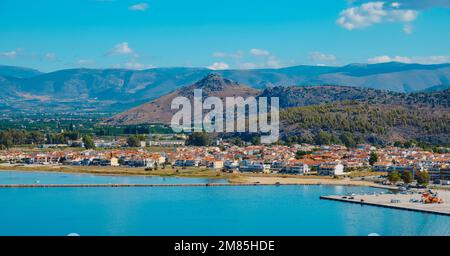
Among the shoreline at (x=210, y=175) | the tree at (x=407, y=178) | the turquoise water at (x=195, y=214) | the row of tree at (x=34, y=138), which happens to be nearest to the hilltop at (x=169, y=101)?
the row of tree at (x=34, y=138)

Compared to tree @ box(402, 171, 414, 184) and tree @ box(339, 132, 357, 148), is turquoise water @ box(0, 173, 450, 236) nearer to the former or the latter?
tree @ box(402, 171, 414, 184)

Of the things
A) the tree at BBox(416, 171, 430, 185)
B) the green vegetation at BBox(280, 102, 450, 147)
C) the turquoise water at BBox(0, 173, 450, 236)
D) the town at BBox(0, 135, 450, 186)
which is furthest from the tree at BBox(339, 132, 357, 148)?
the turquoise water at BBox(0, 173, 450, 236)

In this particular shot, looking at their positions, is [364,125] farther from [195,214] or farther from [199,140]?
[195,214]

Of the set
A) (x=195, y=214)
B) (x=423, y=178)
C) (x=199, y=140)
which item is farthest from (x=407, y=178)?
(x=199, y=140)

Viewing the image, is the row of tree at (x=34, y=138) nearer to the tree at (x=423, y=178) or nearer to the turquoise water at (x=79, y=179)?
the turquoise water at (x=79, y=179)

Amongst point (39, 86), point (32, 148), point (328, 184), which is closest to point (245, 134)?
point (32, 148)
